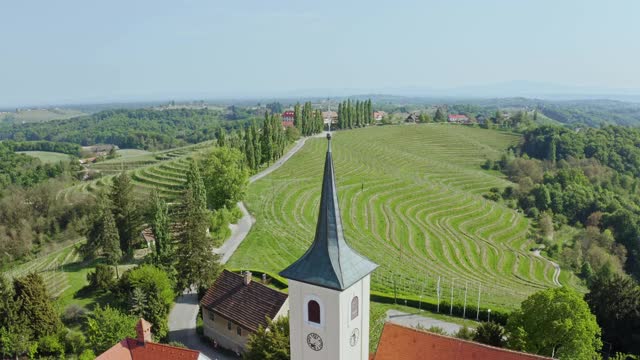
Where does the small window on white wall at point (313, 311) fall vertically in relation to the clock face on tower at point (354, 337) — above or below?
above

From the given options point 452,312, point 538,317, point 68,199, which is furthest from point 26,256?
point 538,317

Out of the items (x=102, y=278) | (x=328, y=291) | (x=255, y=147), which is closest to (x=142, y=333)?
(x=328, y=291)

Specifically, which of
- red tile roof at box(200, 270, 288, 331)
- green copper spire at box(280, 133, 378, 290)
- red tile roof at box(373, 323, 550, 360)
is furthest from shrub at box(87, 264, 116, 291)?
green copper spire at box(280, 133, 378, 290)

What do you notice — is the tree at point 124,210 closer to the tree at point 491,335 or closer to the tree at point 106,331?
the tree at point 106,331

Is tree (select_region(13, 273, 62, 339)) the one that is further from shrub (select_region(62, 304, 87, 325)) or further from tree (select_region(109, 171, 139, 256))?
tree (select_region(109, 171, 139, 256))

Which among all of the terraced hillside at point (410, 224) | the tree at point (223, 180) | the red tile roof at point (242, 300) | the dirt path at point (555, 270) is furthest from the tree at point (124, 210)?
the dirt path at point (555, 270)

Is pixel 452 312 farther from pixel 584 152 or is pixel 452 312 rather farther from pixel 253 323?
pixel 584 152

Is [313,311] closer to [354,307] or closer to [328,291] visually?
[328,291]
